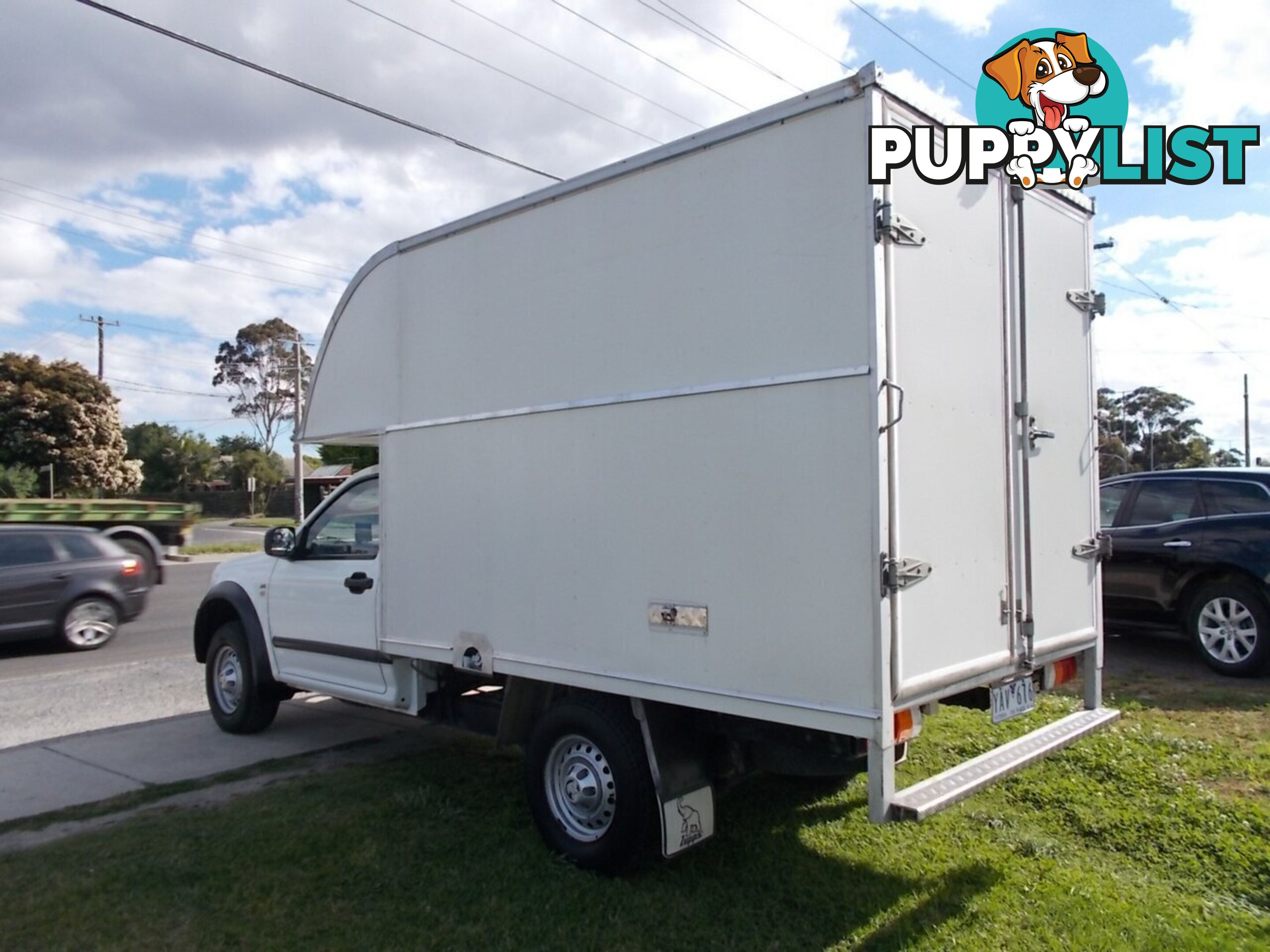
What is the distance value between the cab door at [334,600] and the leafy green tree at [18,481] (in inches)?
1367

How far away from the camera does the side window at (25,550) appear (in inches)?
434

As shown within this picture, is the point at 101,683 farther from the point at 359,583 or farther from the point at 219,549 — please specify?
the point at 219,549

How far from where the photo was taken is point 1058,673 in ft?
15.2

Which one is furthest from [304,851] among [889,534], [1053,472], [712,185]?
[1053,472]

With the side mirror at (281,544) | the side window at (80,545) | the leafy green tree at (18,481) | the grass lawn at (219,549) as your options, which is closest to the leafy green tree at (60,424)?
the leafy green tree at (18,481)

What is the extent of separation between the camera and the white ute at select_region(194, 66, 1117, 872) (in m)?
3.47

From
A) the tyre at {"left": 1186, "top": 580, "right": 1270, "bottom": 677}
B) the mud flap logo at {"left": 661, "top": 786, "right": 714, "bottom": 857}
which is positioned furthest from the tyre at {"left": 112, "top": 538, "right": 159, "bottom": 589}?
the tyre at {"left": 1186, "top": 580, "right": 1270, "bottom": 677}

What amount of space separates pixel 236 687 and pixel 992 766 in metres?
5.38

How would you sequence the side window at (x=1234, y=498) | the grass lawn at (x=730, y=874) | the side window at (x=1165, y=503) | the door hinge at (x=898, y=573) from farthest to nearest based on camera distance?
1. the side window at (x=1165, y=503)
2. the side window at (x=1234, y=498)
3. the grass lawn at (x=730, y=874)
4. the door hinge at (x=898, y=573)

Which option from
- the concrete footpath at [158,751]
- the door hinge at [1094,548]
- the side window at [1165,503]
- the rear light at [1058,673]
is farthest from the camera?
the side window at [1165,503]

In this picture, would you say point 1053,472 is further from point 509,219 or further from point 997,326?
point 509,219

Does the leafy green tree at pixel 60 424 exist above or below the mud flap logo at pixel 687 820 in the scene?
above

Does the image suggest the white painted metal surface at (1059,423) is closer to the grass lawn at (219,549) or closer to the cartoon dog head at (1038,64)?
the cartoon dog head at (1038,64)

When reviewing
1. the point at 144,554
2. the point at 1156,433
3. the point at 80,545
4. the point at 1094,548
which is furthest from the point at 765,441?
the point at 1156,433
